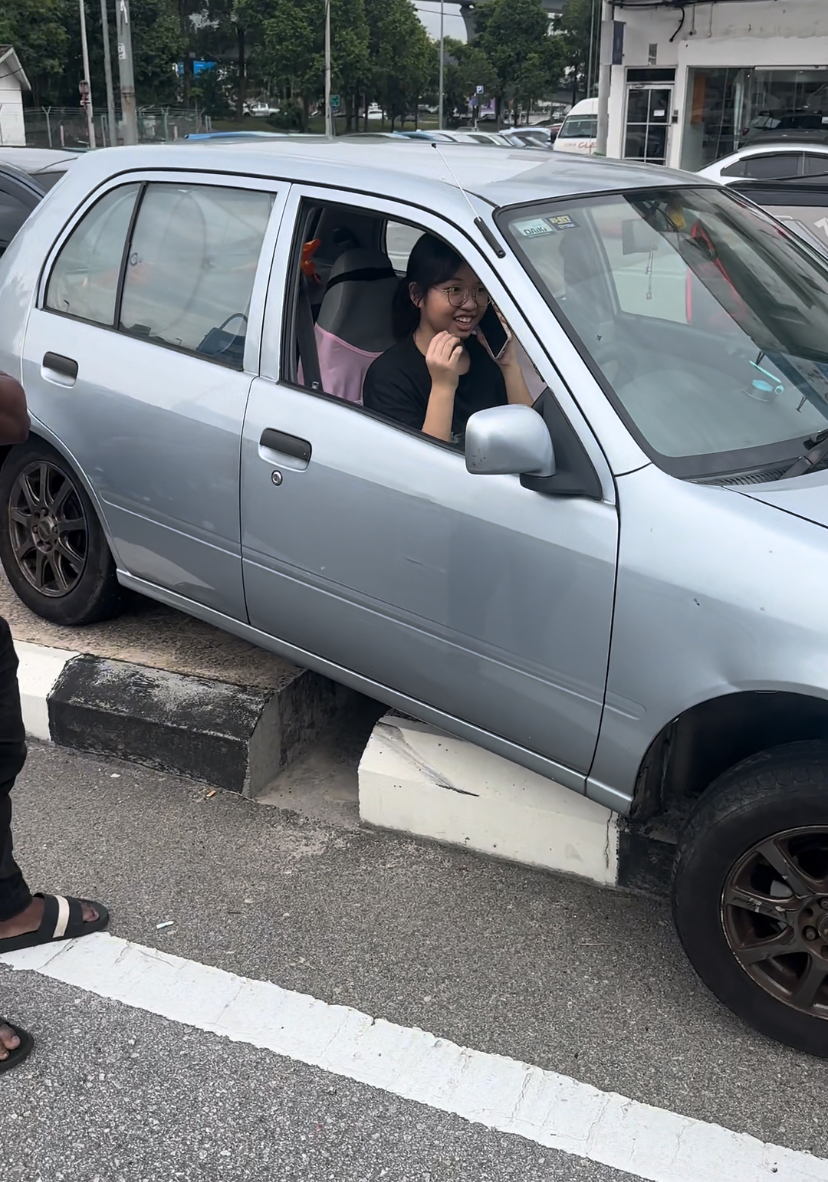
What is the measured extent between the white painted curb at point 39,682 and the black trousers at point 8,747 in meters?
1.07

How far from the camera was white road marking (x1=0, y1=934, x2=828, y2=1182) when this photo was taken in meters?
2.25

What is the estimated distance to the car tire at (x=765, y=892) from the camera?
237cm

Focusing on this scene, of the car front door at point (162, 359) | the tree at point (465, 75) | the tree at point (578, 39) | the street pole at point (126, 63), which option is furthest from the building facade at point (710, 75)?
the tree at point (465, 75)

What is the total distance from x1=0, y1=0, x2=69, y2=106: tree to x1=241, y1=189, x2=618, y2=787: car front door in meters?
59.4

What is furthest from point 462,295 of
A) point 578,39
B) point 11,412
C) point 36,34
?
point 578,39

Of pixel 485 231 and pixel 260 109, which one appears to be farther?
pixel 260 109

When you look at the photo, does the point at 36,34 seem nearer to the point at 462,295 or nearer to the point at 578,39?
the point at 578,39

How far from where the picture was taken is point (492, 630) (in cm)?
277

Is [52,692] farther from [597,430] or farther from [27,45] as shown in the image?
[27,45]

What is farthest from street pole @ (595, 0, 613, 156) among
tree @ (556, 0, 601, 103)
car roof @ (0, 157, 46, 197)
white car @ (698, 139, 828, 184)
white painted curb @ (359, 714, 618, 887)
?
tree @ (556, 0, 601, 103)

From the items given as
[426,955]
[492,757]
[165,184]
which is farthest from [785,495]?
[165,184]

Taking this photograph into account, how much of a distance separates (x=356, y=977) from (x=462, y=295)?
1.82 meters

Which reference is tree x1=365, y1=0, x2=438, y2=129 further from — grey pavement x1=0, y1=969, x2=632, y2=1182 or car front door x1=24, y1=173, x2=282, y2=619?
grey pavement x1=0, y1=969, x2=632, y2=1182

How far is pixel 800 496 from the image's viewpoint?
2.45 m
